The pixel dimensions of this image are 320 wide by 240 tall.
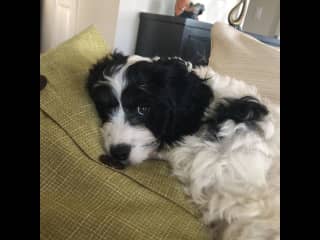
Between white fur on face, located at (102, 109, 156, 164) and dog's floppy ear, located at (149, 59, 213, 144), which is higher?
dog's floppy ear, located at (149, 59, 213, 144)

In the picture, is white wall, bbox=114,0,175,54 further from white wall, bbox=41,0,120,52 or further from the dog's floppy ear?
the dog's floppy ear

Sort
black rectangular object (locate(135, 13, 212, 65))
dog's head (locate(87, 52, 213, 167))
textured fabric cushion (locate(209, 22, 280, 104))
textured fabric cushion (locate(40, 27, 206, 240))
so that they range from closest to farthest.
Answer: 1. textured fabric cushion (locate(40, 27, 206, 240))
2. dog's head (locate(87, 52, 213, 167))
3. textured fabric cushion (locate(209, 22, 280, 104))
4. black rectangular object (locate(135, 13, 212, 65))

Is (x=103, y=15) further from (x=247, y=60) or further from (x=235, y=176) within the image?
(x=235, y=176)

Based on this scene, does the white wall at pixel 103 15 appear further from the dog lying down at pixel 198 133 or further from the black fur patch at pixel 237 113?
the black fur patch at pixel 237 113

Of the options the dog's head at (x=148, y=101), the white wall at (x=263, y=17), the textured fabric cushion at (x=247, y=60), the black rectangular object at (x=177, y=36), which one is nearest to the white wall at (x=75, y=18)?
the black rectangular object at (x=177, y=36)

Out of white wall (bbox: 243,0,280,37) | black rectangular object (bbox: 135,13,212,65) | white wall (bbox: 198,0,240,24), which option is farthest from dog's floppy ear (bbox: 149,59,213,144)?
white wall (bbox: 243,0,280,37)
